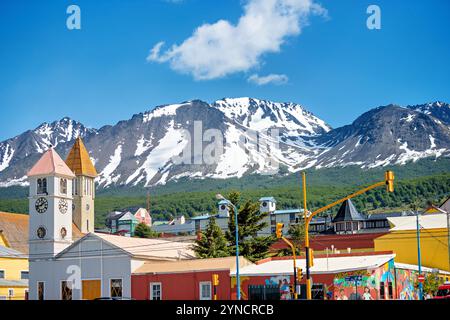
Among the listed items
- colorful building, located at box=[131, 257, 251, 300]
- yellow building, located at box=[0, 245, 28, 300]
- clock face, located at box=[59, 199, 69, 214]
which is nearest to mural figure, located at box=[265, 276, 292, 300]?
colorful building, located at box=[131, 257, 251, 300]

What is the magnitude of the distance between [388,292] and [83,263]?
3253 cm

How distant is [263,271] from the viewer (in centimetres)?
5553

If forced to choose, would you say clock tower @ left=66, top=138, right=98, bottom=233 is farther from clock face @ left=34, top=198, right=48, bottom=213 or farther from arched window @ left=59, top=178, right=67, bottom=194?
clock face @ left=34, top=198, right=48, bottom=213

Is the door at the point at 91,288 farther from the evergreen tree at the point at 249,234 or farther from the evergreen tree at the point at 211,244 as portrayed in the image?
the evergreen tree at the point at 249,234

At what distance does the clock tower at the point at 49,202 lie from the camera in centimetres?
8419

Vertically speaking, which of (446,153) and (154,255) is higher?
(446,153)

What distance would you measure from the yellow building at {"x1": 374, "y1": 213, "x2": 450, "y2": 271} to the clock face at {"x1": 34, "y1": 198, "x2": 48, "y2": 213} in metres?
43.1

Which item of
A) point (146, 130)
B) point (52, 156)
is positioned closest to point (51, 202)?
point (52, 156)

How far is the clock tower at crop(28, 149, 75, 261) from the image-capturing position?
8419cm

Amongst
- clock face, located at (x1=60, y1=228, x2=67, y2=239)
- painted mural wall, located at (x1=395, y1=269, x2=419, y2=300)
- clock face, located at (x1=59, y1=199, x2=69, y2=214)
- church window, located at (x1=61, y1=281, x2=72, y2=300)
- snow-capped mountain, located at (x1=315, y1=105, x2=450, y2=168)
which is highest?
snow-capped mountain, located at (x1=315, y1=105, x2=450, y2=168)

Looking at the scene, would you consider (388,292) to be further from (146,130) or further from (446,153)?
(446,153)

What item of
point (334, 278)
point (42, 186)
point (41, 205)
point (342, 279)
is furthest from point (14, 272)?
point (342, 279)
